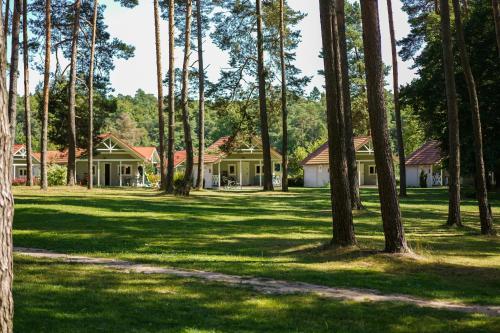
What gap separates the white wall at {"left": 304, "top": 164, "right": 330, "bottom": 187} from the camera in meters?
53.0

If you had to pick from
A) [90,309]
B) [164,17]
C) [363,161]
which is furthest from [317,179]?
[90,309]

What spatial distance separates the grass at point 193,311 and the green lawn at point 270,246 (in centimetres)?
9

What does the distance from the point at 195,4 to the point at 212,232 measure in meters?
22.4

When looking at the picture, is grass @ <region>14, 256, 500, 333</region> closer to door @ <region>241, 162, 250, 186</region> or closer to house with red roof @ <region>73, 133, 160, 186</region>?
house with red roof @ <region>73, 133, 160, 186</region>

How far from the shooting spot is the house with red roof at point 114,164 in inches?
2030

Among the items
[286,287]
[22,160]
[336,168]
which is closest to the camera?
[286,287]

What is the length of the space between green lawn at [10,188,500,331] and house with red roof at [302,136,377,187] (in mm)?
33913

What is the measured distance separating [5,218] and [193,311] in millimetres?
3085

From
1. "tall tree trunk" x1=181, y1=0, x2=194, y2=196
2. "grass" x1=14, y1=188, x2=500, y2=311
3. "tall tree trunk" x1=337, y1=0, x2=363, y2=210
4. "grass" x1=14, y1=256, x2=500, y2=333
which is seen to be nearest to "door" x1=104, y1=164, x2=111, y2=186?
"tall tree trunk" x1=181, y1=0, x2=194, y2=196

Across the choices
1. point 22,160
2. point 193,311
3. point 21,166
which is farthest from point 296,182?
point 193,311

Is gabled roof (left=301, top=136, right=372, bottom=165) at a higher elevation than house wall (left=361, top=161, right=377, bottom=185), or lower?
higher

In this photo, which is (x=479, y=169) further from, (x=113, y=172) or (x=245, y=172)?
(x=113, y=172)

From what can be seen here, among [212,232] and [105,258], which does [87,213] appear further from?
[105,258]

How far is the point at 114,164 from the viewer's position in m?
53.4
